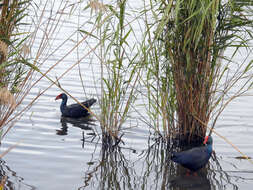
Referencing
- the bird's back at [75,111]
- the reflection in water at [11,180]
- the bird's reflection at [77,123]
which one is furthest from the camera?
the bird's back at [75,111]

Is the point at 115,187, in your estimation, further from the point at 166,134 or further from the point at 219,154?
the point at 219,154

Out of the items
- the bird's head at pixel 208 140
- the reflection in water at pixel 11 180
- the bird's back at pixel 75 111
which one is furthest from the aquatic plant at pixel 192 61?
the bird's back at pixel 75 111

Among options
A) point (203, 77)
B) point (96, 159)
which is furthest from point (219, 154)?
point (96, 159)

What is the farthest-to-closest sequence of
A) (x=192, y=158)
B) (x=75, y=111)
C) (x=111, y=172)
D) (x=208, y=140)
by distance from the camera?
(x=75, y=111) → (x=208, y=140) → (x=111, y=172) → (x=192, y=158)

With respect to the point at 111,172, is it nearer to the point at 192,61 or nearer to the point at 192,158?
the point at 192,158

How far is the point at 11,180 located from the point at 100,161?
129 centimetres

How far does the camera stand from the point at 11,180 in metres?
5.30

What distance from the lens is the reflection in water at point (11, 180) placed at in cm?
511

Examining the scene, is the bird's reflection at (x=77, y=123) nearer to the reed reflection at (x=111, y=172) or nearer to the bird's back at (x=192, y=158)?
the reed reflection at (x=111, y=172)

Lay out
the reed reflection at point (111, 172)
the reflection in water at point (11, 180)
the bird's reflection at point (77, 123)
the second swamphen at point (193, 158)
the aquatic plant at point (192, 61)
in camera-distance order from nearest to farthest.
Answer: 1. the reflection in water at point (11, 180)
2. the reed reflection at point (111, 172)
3. the second swamphen at point (193, 158)
4. the aquatic plant at point (192, 61)
5. the bird's reflection at point (77, 123)

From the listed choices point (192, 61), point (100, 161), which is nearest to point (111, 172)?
point (100, 161)

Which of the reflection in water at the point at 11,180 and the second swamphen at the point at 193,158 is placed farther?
the second swamphen at the point at 193,158

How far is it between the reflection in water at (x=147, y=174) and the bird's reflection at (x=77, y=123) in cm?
140

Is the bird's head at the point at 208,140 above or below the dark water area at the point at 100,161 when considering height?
above
